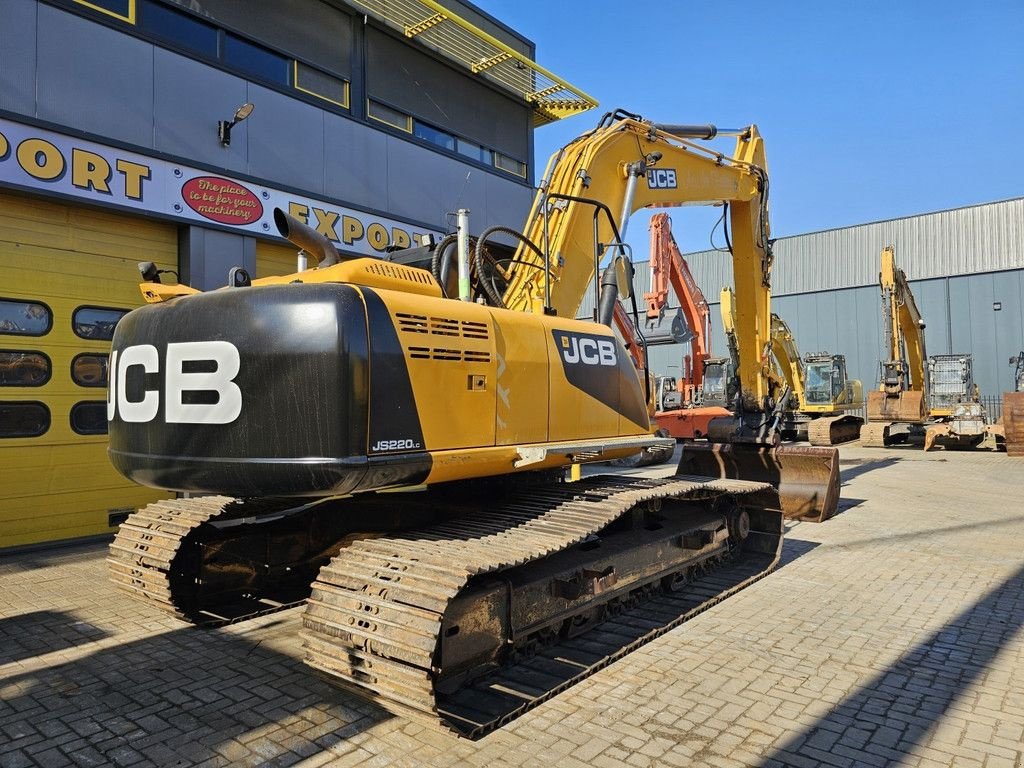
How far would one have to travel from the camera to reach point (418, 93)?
11930mm

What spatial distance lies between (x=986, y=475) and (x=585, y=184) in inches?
479

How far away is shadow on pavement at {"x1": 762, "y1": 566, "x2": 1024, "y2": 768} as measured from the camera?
132 inches

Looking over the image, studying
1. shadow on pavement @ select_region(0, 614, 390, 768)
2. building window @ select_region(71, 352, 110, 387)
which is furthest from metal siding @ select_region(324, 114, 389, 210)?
shadow on pavement @ select_region(0, 614, 390, 768)

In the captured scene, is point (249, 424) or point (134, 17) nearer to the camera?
point (249, 424)

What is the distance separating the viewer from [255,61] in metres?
9.64

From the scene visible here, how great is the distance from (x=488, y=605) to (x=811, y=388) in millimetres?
23356

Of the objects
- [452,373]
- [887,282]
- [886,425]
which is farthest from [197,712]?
[886,425]

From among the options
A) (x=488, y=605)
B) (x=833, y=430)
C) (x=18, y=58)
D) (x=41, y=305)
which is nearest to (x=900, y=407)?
A: (x=833, y=430)

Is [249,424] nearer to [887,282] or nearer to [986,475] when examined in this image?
[986,475]

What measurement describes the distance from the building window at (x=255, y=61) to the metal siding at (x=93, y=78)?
126 centimetres

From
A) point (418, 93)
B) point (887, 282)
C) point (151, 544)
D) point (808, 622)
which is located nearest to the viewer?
point (151, 544)

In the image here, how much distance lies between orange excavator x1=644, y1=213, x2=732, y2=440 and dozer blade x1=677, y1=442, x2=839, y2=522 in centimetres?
842

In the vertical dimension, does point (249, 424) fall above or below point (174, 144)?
below

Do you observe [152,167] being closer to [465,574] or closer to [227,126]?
[227,126]
